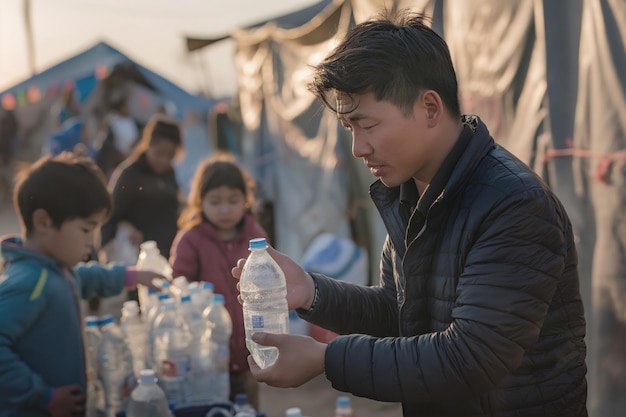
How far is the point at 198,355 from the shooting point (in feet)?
14.6

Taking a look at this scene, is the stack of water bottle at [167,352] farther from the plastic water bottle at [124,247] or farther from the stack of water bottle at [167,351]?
the plastic water bottle at [124,247]

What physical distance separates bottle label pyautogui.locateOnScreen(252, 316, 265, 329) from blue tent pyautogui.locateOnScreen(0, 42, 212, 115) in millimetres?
15892

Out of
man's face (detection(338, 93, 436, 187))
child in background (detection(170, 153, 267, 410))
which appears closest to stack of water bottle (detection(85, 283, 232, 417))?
child in background (detection(170, 153, 267, 410))

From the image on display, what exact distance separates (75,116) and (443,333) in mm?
15384

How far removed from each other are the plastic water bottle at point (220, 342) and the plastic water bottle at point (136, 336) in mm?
362

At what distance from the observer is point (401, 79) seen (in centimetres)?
207

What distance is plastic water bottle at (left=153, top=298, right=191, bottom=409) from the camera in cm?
412

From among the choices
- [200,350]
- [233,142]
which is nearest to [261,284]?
[200,350]

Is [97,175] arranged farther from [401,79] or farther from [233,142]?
[233,142]

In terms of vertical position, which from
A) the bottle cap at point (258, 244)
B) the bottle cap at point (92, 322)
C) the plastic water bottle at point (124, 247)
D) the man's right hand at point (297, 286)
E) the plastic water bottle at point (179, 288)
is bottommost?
the bottle cap at point (92, 322)

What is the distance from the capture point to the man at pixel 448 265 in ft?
6.34

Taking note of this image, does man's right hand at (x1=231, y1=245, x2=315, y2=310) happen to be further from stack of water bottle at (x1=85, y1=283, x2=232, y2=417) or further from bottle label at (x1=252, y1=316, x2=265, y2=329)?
stack of water bottle at (x1=85, y1=283, x2=232, y2=417)

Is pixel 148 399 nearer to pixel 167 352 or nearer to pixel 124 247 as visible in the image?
pixel 167 352

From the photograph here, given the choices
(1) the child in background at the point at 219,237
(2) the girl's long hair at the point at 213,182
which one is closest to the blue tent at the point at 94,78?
(2) the girl's long hair at the point at 213,182
